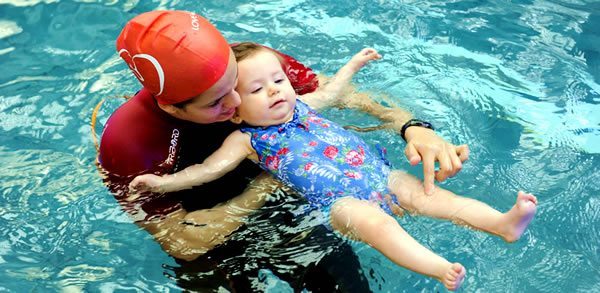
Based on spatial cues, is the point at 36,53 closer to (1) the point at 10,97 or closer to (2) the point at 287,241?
(1) the point at 10,97

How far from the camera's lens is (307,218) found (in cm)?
351

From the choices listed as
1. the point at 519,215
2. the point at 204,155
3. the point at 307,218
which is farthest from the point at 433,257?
the point at 204,155

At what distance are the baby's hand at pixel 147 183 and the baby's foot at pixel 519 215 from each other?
1567 millimetres

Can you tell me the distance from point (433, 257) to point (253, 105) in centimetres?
128

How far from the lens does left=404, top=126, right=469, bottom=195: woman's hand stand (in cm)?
334

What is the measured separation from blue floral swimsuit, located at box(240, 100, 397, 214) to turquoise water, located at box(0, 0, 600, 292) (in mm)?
296

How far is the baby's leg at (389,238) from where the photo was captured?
2804 millimetres

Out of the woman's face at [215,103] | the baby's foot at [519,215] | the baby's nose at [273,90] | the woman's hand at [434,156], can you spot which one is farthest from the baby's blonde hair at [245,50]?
the baby's foot at [519,215]

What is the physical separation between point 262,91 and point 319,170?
0.52 m

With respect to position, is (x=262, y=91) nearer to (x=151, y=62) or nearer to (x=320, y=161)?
(x=320, y=161)

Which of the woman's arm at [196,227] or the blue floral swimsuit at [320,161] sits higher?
the blue floral swimsuit at [320,161]

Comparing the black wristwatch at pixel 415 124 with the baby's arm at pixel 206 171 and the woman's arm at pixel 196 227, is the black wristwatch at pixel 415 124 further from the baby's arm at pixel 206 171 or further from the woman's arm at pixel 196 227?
the woman's arm at pixel 196 227

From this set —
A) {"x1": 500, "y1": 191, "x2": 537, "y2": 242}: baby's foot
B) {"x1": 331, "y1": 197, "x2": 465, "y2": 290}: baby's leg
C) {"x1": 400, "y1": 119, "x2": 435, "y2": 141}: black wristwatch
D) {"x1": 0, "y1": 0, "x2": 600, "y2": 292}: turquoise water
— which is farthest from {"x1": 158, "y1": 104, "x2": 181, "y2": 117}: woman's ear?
{"x1": 500, "y1": 191, "x2": 537, "y2": 242}: baby's foot

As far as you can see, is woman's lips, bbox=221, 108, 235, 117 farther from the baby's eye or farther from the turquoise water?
the turquoise water
